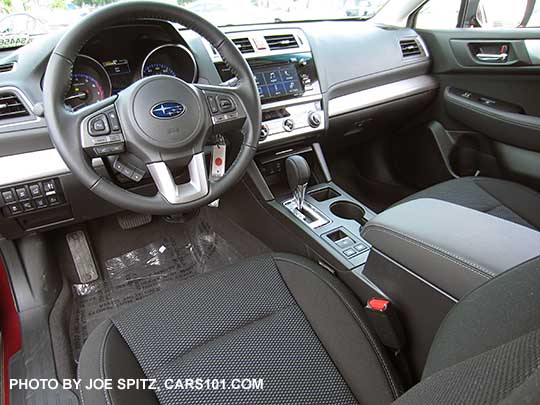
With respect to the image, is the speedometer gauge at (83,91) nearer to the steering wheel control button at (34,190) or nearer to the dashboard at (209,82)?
the dashboard at (209,82)

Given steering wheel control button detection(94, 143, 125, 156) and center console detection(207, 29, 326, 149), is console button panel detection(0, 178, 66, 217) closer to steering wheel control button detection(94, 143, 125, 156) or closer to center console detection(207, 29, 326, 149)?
steering wheel control button detection(94, 143, 125, 156)

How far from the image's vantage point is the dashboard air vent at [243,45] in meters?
1.44

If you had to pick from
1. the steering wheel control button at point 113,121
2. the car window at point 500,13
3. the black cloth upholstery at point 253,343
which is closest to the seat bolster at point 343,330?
the black cloth upholstery at point 253,343

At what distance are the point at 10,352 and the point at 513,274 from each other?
4.37 ft

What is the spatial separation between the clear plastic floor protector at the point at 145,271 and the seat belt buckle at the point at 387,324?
804 mm

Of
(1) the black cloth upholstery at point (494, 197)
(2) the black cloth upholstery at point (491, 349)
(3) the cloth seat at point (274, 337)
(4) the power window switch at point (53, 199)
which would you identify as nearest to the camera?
(2) the black cloth upholstery at point (491, 349)

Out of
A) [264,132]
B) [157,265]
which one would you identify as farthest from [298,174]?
[157,265]

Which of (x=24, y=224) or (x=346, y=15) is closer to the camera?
(x=24, y=224)

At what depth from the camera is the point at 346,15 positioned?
1.95 meters

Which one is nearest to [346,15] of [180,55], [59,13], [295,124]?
[295,124]

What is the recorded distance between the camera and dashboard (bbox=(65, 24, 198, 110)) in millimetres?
1120

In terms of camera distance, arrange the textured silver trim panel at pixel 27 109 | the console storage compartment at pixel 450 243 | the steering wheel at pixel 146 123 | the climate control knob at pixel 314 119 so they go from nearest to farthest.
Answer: the console storage compartment at pixel 450 243
the steering wheel at pixel 146 123
the textured silver trim panel at pixel 27 109
the climate control knob at pixel 314 119

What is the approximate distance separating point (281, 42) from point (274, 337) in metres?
1.05

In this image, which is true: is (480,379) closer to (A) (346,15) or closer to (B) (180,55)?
(B) (180,55)
